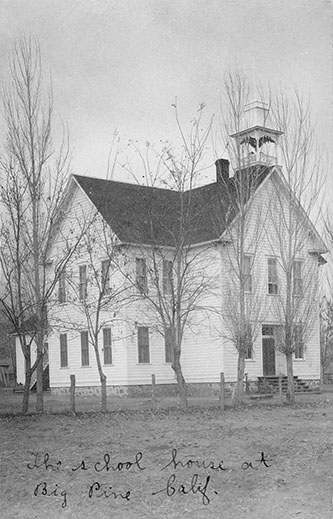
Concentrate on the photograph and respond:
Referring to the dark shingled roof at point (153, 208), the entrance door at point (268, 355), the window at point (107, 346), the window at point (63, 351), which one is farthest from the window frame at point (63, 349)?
the entrance door at point (268, 355)

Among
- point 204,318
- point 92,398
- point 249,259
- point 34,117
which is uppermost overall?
point 34,117

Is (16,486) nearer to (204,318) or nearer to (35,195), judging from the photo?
(35,195)

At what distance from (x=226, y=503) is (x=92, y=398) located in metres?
22.8

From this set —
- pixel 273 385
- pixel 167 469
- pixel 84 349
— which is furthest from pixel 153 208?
pixel 167 469

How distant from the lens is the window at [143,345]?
3203 centimetres

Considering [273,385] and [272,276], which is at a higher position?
[272,276]

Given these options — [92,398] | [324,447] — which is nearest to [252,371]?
[92,398]

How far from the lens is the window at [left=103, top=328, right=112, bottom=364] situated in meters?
32.3

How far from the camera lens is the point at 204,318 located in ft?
105

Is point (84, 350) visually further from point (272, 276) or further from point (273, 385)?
point (272, 276)

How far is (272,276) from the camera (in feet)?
111

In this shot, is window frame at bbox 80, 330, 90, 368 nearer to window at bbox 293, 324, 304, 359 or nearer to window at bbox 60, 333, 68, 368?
window at bbox 60, 333, 68, 368

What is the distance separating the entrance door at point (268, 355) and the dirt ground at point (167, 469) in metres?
16.0

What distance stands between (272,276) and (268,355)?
3559 mm
